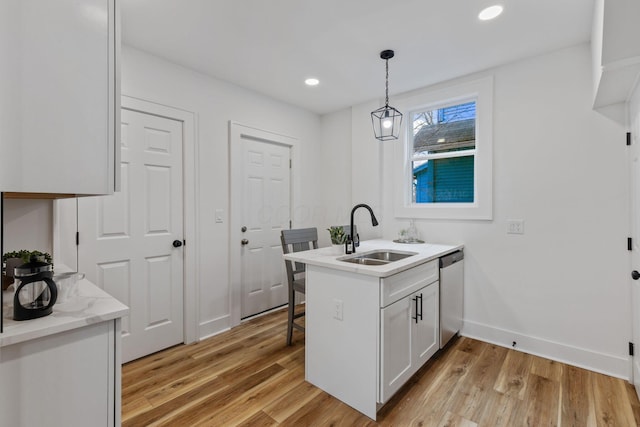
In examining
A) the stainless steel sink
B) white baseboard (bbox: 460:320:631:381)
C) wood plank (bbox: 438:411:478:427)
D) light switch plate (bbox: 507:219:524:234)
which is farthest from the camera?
light switch plate (bbox: 507:219:524:234)

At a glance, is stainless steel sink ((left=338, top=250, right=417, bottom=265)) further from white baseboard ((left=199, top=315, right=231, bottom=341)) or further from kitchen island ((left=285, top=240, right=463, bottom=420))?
white baseboard ((left=199, top=315, right=231, bottom=341))

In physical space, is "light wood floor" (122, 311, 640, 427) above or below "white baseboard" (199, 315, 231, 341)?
below

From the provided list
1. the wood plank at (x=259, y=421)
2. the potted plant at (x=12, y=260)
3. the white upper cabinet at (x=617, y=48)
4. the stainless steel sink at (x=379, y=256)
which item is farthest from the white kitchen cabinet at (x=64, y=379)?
the white upper cabinet at (x=617, y=48)

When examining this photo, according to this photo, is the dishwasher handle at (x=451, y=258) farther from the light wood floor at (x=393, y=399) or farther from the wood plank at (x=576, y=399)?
the wood plank at (x=576, y=399)

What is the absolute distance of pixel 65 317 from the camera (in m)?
1.08

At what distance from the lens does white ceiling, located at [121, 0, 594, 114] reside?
200 cm

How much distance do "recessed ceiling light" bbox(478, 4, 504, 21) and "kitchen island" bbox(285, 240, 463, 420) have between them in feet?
5.53

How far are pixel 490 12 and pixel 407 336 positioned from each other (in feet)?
7.25

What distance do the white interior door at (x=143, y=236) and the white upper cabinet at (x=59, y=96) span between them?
4.72 ft

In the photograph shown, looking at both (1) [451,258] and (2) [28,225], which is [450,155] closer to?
(1) [451,258]

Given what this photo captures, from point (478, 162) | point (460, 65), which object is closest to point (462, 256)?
point (478, 162)

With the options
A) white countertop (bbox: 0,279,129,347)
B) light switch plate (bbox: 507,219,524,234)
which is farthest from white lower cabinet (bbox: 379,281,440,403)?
white countertop (bbox: 0,279,129,347)

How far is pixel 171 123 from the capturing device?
2.71 metres

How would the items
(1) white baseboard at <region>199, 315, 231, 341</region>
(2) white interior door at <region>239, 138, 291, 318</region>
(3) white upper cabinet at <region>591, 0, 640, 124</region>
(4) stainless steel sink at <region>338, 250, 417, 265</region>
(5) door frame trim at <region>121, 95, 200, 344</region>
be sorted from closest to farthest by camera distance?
(3) white upper cabinet at <region>591, 0, 640, 124</region> < (4) stainless steel sink at <region>338, 250, 417, 265</region> < (5) door frame trim at <region>121, 95, 200, 344</region> < (1) white baseboard at <region>199, 315, 231, 341</region> < (2) white interior door at <region>239, 138, 291, 318</region>
